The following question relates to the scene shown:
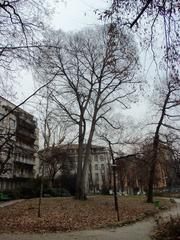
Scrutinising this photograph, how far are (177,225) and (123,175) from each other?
68.5 meters

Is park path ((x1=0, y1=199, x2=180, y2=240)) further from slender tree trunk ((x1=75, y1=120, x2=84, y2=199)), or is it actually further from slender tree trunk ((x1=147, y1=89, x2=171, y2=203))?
slender tree trunk ((x1=147, y1=89, x2=171, y2=203))

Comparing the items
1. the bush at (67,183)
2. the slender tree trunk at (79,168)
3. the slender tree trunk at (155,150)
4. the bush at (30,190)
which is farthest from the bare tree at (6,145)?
the bush at (67,183)

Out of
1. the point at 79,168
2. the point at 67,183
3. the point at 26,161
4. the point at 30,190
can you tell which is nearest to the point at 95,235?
the point at 79,168

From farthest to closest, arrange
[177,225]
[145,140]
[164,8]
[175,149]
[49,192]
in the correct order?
[49,192], [145,140], [175,149], [177,225], [164,8]

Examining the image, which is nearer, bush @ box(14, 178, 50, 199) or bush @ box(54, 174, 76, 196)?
bush @ box(14, 178, 50, 199)

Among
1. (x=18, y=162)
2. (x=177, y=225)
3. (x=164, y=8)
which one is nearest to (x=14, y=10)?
(x=164, y=8)

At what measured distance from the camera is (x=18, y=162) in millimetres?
69375

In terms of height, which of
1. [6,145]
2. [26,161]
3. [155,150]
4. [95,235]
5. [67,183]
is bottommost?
[95,235]

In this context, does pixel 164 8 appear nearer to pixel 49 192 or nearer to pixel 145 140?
pixel 145 140

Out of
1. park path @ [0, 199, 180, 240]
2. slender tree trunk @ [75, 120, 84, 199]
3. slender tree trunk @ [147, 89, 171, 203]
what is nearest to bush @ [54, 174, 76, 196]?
slender tree trunk @ [147, 89, 171, 203]

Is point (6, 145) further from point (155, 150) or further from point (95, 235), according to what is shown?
point (155, 150)

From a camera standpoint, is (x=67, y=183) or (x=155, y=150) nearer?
(x=155, y=150)

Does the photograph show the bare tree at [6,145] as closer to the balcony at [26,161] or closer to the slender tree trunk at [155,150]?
the slender tree trunk at [155,150]

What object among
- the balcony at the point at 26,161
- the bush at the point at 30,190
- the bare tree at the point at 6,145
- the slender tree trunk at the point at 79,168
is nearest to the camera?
the bare tree at the point at 6,145
